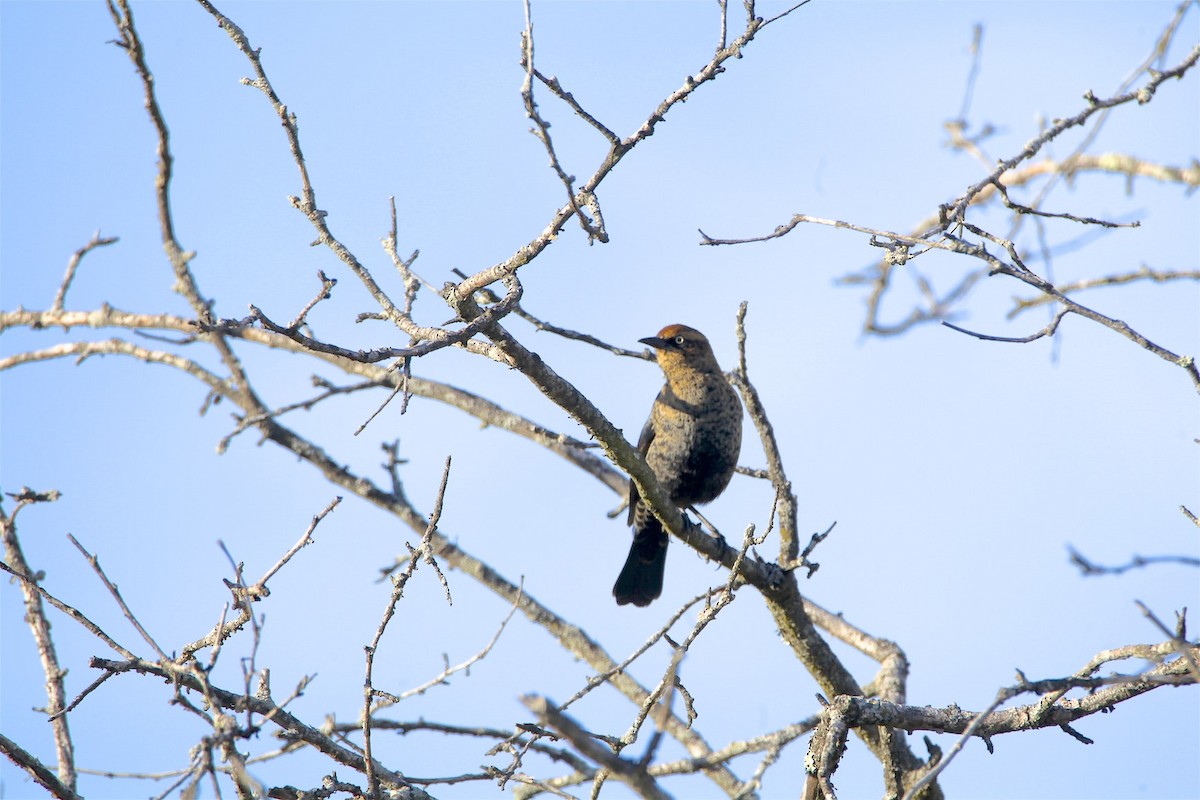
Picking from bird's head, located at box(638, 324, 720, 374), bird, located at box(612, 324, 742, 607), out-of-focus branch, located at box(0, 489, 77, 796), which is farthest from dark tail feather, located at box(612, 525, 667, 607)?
out-of-focus branch, located at box(0, 489, 77, 796)

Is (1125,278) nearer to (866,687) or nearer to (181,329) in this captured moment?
(866,687)

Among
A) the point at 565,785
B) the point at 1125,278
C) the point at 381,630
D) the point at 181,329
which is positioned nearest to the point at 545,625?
the point at 565,785

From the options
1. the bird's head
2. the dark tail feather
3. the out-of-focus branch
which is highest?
the bird's head

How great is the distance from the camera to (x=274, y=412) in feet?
19.5

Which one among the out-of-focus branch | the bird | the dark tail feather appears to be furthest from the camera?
the dark tail feather

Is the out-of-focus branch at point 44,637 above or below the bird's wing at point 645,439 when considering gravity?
below

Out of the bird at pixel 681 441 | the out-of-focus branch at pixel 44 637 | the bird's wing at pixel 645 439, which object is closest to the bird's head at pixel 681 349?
the bird at pixel 681 441

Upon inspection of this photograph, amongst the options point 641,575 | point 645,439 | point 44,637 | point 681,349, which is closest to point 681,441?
point 645,439

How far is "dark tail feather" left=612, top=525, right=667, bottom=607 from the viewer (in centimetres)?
746

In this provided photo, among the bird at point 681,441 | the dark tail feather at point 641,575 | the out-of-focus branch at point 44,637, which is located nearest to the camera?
the out-of-focus branch at point 44,637

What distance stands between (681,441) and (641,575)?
3.23 ft

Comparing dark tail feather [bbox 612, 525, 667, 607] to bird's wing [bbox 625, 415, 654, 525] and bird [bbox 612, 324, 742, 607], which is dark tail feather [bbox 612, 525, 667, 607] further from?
bird's wing [bbox 625, 415, 654, 525]

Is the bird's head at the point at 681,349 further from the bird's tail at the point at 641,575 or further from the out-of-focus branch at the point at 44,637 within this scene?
the out-of-focus branch at the point at 44,637

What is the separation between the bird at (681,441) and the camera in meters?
7.12
